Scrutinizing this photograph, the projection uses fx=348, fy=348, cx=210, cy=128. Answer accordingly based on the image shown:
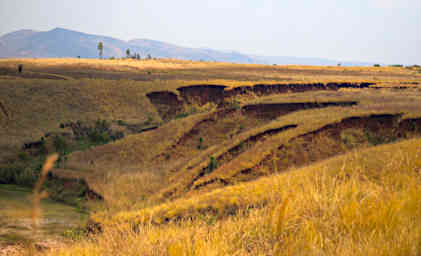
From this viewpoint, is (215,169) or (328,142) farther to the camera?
(215,169)

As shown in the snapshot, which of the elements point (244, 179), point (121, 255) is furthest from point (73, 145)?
point (121, 255)

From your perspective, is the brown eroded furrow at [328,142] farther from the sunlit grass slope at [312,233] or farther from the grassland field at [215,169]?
the sunlit grass slope at [312,233]

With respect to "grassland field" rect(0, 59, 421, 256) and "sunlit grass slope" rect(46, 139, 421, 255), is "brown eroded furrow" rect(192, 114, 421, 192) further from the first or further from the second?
"sunlit grass slope" rect(46, 139, 421, 255)

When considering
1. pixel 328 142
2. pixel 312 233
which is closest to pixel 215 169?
pixel 328 142

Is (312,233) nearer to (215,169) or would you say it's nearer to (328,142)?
(215,169)

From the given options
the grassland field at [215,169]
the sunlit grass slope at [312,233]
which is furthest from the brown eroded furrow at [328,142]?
the sunlit grass slope at [312,233]

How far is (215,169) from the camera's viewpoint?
35.0 ft

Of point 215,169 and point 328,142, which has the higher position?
point 328,142

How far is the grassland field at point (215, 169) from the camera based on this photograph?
3.07m

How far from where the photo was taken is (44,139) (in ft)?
61.7

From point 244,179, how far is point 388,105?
6783 millimetres

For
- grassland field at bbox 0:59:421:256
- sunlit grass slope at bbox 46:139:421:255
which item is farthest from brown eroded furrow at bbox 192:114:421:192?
sunlit grass slope at bbox 46:139:421:255

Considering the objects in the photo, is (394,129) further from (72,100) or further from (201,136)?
(72,100)

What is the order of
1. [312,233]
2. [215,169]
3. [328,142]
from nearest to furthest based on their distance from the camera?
[312,233] < [328,142] < [215,169]
